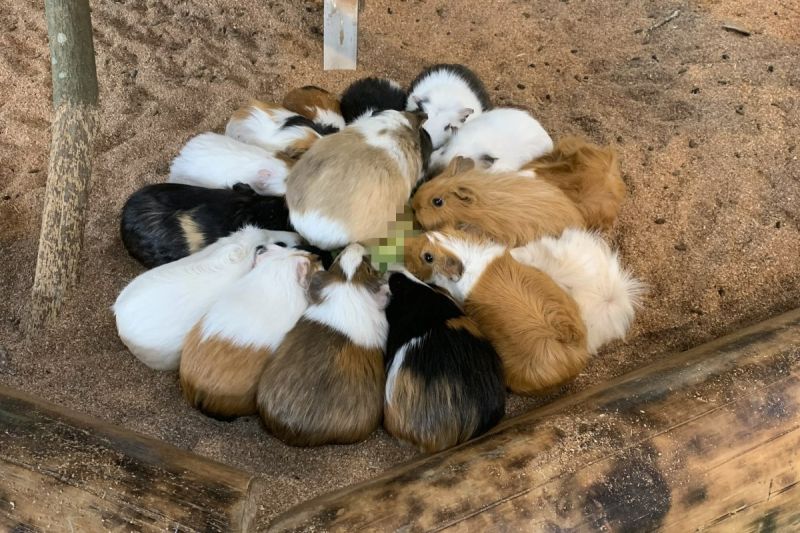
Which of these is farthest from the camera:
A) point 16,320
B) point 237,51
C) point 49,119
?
point 237,51

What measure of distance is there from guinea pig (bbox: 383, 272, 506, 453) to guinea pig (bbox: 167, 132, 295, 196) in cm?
93

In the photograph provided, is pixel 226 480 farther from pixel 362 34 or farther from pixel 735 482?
pixel 362 34

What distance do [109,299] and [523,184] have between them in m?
1.54

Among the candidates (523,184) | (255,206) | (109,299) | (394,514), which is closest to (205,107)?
(255,206)

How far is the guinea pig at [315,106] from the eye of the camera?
287cm

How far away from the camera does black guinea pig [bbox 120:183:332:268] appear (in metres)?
2.16

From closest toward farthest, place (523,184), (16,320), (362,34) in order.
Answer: (16,320)
(523,184)
(362,34)

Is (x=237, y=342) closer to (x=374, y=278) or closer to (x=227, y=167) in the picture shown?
(x=374, y=278)

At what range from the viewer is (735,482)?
141cm

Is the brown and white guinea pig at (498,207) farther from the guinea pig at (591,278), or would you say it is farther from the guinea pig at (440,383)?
the guinea pig at (440,383)

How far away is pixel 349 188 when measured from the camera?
→ 2.03 meters

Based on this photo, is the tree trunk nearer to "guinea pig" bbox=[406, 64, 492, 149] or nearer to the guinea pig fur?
the guinea pig fur

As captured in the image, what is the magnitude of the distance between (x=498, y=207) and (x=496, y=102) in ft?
3.95

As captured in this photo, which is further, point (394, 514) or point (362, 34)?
point (362, 34)
